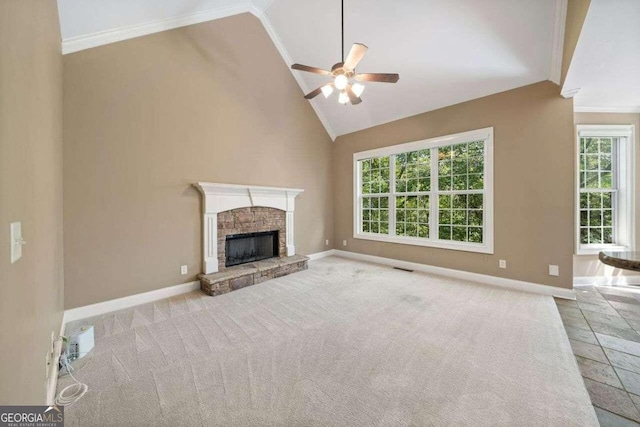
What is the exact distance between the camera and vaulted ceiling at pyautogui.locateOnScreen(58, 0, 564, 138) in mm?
2814

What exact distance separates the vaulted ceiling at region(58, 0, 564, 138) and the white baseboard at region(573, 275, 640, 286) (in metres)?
3.15

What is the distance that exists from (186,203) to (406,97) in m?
4.10

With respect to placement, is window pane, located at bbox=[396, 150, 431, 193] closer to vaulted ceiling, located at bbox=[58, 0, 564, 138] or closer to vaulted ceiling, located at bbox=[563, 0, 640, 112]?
vaulted ceiling, located at bbox=[58, 0, 564, 138]

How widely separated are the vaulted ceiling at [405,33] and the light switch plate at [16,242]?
2.89 metres

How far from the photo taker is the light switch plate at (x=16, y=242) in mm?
860

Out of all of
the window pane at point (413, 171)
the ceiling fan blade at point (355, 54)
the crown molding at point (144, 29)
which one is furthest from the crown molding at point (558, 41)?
the crown molding at point (144, 29)

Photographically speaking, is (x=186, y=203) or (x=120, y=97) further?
(x=186, y=203)

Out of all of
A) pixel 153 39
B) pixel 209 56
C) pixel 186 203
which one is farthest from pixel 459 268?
pixel 153 39

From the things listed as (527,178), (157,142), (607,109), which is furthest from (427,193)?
(157,142)

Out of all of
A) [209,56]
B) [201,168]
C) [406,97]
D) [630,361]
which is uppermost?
[209,56]

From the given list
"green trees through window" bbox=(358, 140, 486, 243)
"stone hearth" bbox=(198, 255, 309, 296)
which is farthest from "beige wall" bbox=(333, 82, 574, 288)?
"stone hearth" bbox=(198, 255, 309, 296)

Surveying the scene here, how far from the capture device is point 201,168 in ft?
12.2

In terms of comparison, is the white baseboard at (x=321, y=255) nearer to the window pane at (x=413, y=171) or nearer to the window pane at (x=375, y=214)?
the window pane at (x=375, y=214)

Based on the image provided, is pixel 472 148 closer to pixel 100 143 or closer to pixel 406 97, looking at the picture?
pixel 406 97
